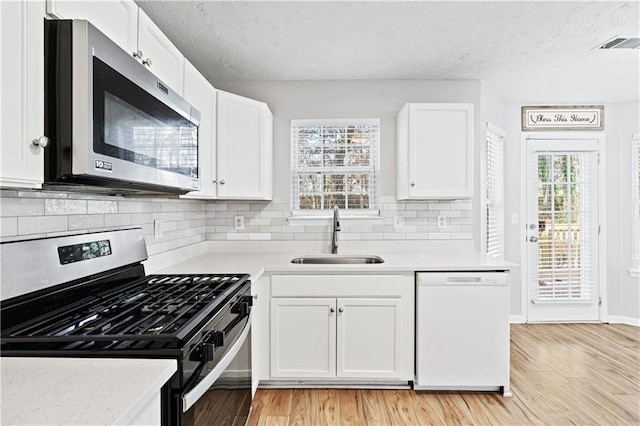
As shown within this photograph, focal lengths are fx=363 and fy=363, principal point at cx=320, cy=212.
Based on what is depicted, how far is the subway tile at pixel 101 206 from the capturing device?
1.60m

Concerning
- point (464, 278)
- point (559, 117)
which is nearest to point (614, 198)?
point (559, 117)

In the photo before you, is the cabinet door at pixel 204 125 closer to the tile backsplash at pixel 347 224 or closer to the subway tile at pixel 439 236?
the tile backsplash at pixel 347 224

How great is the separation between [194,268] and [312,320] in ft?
2.73

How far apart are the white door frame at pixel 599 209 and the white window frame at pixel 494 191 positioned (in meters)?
0.31

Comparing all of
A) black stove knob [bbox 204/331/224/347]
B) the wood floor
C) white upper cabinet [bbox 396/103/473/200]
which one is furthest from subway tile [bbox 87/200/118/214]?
white upper cabinet [bbox 396/103/473/200]

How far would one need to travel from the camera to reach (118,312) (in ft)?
4.11

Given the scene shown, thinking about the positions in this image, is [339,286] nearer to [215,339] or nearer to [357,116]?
[215,339]

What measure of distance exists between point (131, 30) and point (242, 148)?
1299mm

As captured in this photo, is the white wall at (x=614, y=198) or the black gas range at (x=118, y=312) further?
the white wall at (x=614, y=198)

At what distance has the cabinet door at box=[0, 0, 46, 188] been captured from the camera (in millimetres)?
828

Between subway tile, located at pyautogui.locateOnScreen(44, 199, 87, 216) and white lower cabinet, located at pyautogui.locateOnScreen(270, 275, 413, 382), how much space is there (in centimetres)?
121

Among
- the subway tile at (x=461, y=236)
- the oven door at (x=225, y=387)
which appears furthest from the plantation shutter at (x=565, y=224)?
the oven door at (x=225, y=387)

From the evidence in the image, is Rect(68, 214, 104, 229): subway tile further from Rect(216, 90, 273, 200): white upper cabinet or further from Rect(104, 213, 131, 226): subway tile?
Rect(216, 90, 273, 200): white upper cabinet

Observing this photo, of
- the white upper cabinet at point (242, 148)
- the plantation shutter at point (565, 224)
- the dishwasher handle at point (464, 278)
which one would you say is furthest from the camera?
the plantation shutter at point (565, 224)
